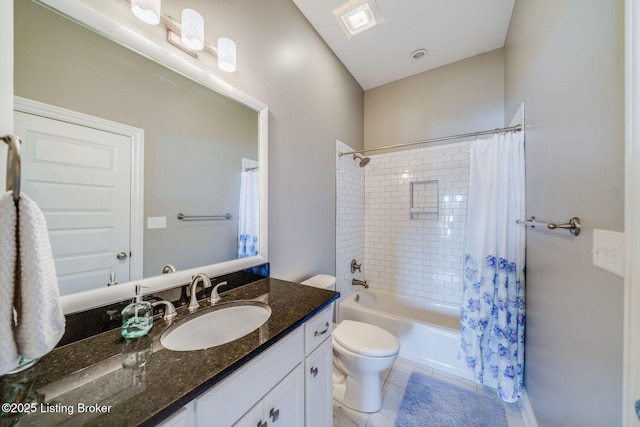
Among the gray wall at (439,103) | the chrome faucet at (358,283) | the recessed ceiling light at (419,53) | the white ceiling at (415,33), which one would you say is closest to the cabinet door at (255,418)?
the chrome faucet at (358,283)

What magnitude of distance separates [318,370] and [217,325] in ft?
1.71

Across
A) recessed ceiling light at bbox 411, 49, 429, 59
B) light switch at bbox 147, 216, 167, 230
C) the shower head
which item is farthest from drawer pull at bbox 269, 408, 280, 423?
recessed ceiling light at bbox 411, 49, 429, 59

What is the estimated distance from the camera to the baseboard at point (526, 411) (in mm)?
1302

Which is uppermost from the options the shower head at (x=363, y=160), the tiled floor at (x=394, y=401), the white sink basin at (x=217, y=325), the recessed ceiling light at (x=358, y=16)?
the recessed ceiling light at (x=358, y=16)

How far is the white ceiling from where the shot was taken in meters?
1.70

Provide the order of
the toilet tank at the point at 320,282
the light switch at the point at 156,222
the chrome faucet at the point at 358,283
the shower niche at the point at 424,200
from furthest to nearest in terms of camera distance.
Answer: the chrome faucet at the point at 358,283
the shower niche at the point at 424,200
the toilet tank at the point at 320,282
the light switch at the point at 156,222

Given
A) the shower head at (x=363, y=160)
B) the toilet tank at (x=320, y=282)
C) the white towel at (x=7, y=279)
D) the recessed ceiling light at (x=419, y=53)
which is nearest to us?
the white towel at (x=7, y=279)

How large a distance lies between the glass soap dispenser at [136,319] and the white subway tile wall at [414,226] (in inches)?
67.2

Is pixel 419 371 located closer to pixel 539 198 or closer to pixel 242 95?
pixel 539 198

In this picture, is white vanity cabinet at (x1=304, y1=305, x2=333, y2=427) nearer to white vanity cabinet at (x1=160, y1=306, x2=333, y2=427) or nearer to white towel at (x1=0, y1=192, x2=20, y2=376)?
white vanity cabinet at (x1=160, y1=306, x2=333, y2=427)

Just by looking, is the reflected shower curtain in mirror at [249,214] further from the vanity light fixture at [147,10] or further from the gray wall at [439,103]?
the gray wall at [439,103]

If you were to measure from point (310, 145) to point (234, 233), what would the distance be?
1.01 metres

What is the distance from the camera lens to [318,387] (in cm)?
104

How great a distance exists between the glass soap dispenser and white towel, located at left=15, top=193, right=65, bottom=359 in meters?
0.25
